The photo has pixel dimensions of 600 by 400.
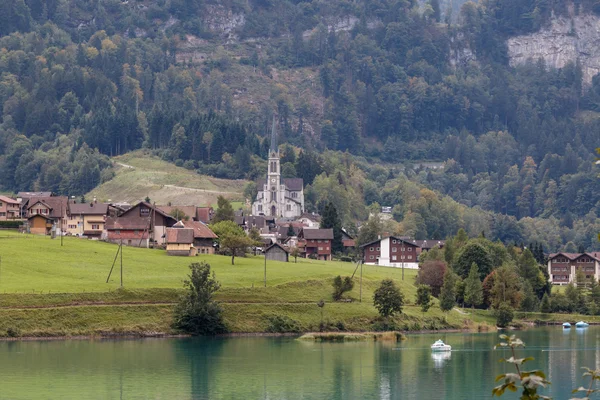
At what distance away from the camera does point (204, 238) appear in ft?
444


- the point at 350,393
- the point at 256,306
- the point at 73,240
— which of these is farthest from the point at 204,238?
the point at 350,393

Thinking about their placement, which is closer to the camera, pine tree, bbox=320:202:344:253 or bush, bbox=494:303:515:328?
bush, bbox=494:303:515:328

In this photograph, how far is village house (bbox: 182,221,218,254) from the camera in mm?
134500

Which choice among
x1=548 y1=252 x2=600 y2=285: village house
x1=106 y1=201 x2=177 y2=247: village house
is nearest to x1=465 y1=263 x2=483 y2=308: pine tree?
x1=106 y1=201 x2=177 y2=247: village house

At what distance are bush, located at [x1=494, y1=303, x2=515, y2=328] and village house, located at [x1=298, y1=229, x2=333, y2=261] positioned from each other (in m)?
43.5

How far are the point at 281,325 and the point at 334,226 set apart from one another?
69.0 meters

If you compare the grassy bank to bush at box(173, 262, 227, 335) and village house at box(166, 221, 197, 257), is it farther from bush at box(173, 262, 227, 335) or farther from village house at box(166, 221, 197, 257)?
village house at box(166, 221, 197, 257)

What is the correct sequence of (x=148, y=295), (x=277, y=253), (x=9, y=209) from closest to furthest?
(x=148, y=295)
(x=277, y=253)
(x=9, y=209)

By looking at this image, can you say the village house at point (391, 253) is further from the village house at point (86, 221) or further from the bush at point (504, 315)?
the bush at point (504, 315)

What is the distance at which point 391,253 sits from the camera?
171250 millimetres

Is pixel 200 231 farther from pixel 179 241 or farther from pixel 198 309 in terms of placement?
pixel 198 309

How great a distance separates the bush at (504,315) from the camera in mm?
124500

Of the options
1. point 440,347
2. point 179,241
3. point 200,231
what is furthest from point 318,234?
point 440,347

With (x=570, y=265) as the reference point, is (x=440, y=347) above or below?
below
